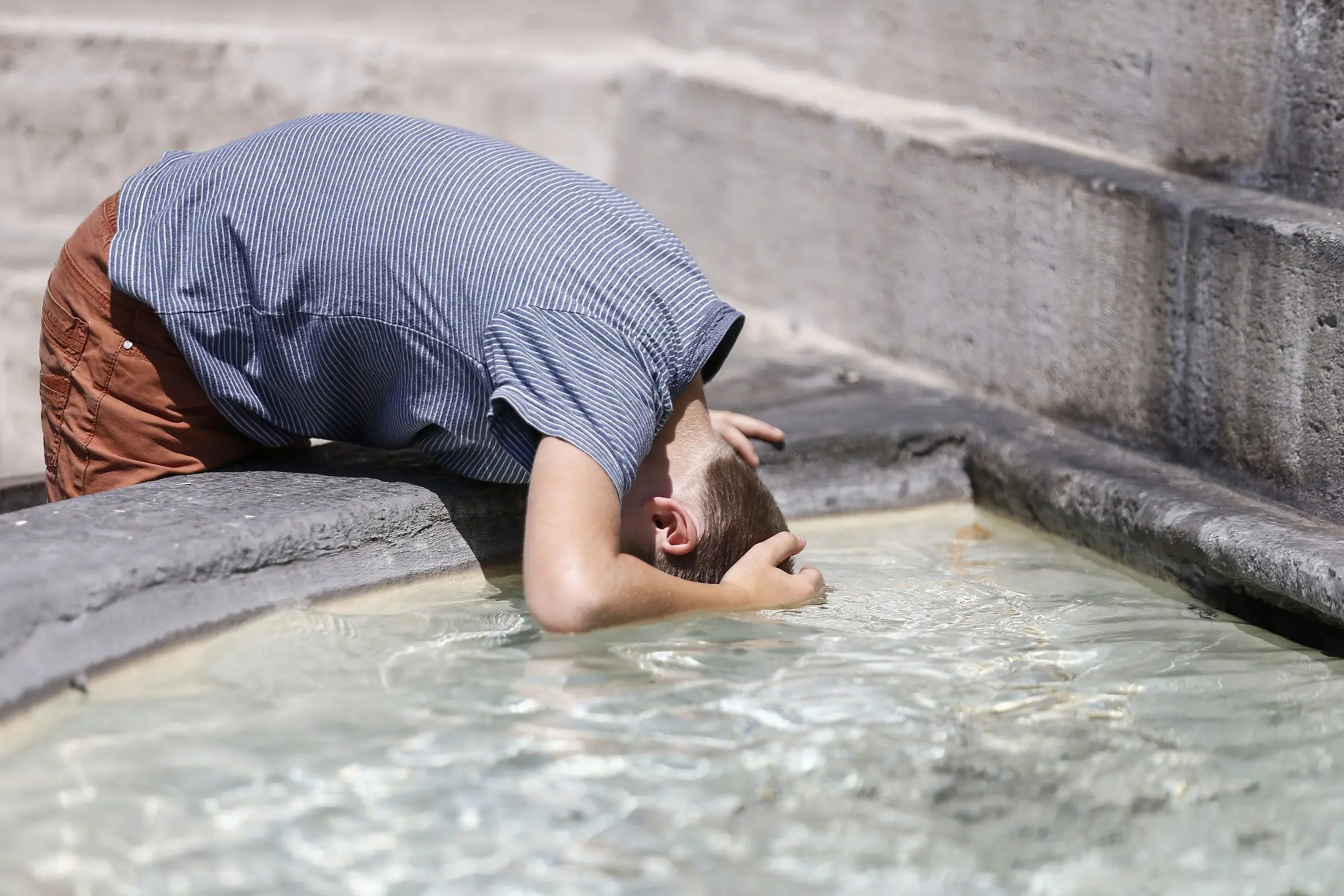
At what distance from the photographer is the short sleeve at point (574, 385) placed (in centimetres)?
226

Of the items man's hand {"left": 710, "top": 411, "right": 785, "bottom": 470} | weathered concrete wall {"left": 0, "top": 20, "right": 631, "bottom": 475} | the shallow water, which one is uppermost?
weathered concrete wall {"left": 0, "top": 20, "right": 631, "bottom": 475}

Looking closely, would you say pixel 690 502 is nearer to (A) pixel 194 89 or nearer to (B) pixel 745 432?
(B) pixel 745 432

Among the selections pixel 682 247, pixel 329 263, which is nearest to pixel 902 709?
pixel 682 247

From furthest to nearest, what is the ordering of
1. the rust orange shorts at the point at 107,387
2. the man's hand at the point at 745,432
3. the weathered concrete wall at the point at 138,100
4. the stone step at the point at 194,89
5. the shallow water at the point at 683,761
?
1. the stone step at the point at 194,89
2. the weathered concrete wall at the point at 138,100
3. the man's hand at the point at 745,432
4. the rust orange shorts at the point at 107,387
5. the shallow water at the point at 683,761

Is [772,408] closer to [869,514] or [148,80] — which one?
[869,514]

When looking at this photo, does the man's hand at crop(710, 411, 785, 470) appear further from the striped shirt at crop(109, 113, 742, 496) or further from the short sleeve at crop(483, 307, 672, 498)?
the short sleeve at crop(483, 307, 672, 498)

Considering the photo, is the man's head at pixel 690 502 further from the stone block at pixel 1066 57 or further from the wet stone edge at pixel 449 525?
the stone block at pixel 1066 57

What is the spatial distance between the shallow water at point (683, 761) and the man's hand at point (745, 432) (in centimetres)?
53

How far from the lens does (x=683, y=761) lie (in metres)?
2.04

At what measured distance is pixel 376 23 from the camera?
14.9 feet

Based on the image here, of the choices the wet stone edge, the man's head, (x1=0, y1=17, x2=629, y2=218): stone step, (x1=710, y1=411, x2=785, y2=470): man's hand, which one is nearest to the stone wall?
(x1=0, y1=17, x2=629, y2=218): stone step

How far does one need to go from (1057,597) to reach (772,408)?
1.04 m

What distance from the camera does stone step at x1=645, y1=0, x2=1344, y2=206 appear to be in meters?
2.99

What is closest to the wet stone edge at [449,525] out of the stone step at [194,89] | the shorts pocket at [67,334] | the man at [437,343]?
the man at [437,343]
